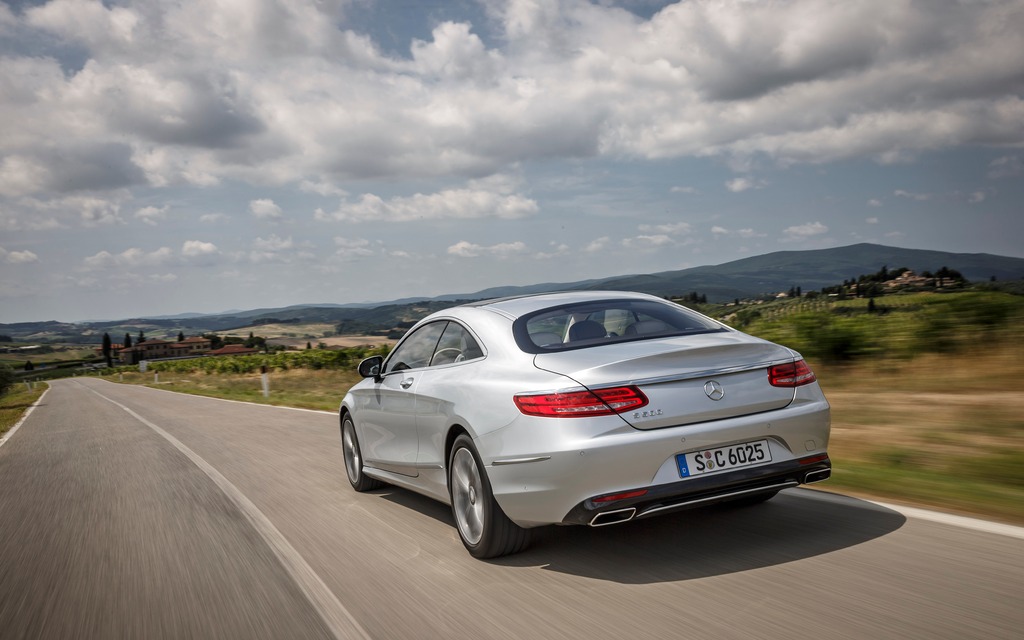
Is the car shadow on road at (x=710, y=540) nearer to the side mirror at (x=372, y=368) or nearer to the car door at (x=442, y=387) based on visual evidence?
the car door at (x=442, y=387)

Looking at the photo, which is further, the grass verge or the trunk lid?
the grass verge

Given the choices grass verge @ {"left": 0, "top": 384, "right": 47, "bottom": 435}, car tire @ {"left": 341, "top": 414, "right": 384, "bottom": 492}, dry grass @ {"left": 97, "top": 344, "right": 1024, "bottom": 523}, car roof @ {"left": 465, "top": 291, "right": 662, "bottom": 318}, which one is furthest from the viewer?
grass verge @ {"left": 0, "top": 384, "right": 47, "bottom": 435}

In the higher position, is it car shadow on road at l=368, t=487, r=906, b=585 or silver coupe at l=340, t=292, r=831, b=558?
silver coupe at l=340, t=292, r=831, b=558

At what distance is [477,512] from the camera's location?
16.0 feet

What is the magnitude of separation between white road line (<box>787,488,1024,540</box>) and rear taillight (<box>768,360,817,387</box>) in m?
1.14

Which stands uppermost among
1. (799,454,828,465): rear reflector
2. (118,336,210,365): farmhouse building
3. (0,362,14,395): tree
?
(799,454,828,465): rear reflector

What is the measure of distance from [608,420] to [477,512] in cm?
118

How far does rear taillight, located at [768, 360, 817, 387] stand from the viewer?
448cm

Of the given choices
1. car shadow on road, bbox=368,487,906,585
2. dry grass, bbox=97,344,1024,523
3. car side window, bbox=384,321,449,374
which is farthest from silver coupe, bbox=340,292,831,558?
dry grass, bbox=97,344,1024,523

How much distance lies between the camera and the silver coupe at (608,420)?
13.5ft

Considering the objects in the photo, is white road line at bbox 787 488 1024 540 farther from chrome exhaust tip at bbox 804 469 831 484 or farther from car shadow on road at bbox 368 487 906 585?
chrome exhaust tip at bbox 804 469 831 484

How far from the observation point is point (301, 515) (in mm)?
6652

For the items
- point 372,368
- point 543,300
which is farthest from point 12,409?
point 543,300

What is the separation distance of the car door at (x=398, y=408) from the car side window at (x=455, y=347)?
0.44ft
